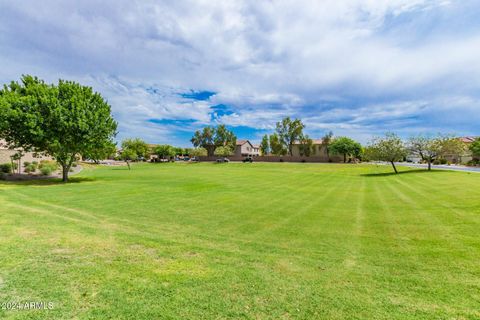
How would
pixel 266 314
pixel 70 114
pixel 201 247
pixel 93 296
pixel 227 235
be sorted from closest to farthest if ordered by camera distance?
1. pixel 266 314
2. pixel 93 296
3. pixel 201 247
4. pixel 227 235
5. pixel 70 114

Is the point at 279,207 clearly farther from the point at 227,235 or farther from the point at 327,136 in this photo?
the point at 327,136

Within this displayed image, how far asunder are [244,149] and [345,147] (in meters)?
40.4

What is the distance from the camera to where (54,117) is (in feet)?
63.0

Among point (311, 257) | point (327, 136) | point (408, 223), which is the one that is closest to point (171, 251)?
point (311, 257)

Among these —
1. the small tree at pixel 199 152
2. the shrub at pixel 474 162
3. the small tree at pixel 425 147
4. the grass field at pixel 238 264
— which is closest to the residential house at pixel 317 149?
the small tree at pixel 199 152

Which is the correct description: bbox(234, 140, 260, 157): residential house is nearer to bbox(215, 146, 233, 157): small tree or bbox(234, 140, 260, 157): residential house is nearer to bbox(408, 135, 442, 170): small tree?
bbox(215, 146, 233, 157): small tree

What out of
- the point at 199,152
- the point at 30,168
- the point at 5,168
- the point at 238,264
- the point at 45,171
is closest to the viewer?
the point at 238,264

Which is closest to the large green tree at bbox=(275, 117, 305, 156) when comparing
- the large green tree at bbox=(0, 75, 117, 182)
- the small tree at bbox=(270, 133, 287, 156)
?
the small tree at bbox=(270, 133, 287, 156)

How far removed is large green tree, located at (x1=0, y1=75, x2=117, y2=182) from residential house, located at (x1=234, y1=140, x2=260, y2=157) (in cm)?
7548

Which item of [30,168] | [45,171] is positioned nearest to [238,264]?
[45,171]

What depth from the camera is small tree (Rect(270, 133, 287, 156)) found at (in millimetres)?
87562

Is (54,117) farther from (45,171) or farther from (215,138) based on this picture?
(215,138)

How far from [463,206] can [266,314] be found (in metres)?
12.5

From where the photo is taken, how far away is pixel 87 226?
755 cm
